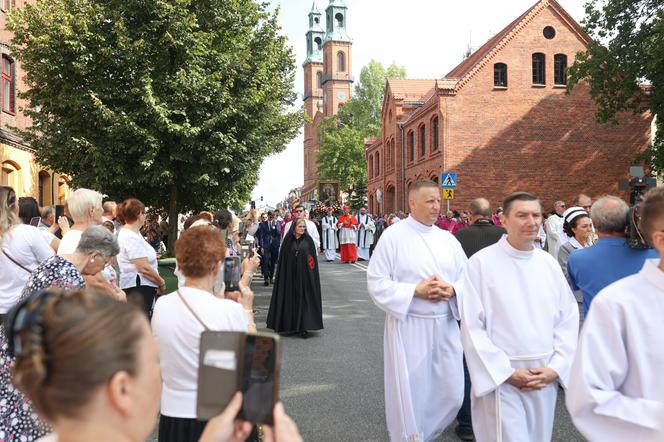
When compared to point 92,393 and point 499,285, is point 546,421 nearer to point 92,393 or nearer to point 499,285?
point 499,285

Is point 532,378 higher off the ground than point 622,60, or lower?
lower

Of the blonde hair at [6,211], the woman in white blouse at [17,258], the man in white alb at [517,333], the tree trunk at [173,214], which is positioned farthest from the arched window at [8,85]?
the man in white alb at [517,333]

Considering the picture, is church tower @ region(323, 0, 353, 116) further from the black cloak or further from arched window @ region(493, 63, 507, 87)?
the black cloak

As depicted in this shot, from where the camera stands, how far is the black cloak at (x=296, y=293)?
9.62 m

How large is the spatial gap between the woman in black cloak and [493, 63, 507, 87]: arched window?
979 inches

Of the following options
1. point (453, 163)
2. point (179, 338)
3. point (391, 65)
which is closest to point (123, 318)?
point (179, 338)

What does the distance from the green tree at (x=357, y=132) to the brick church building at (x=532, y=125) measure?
98.7 feet

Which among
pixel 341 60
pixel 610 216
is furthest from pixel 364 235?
pixel 341 60

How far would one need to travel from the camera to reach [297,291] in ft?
32.0

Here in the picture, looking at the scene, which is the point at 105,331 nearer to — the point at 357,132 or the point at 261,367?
the point at 261,367

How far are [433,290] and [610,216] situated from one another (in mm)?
1399

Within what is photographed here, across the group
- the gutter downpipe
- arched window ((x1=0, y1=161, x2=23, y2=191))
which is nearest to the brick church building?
the gutter downpipe

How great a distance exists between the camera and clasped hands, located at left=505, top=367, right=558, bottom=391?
3.67m

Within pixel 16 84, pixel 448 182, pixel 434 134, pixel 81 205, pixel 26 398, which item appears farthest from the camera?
pixel 434 134
